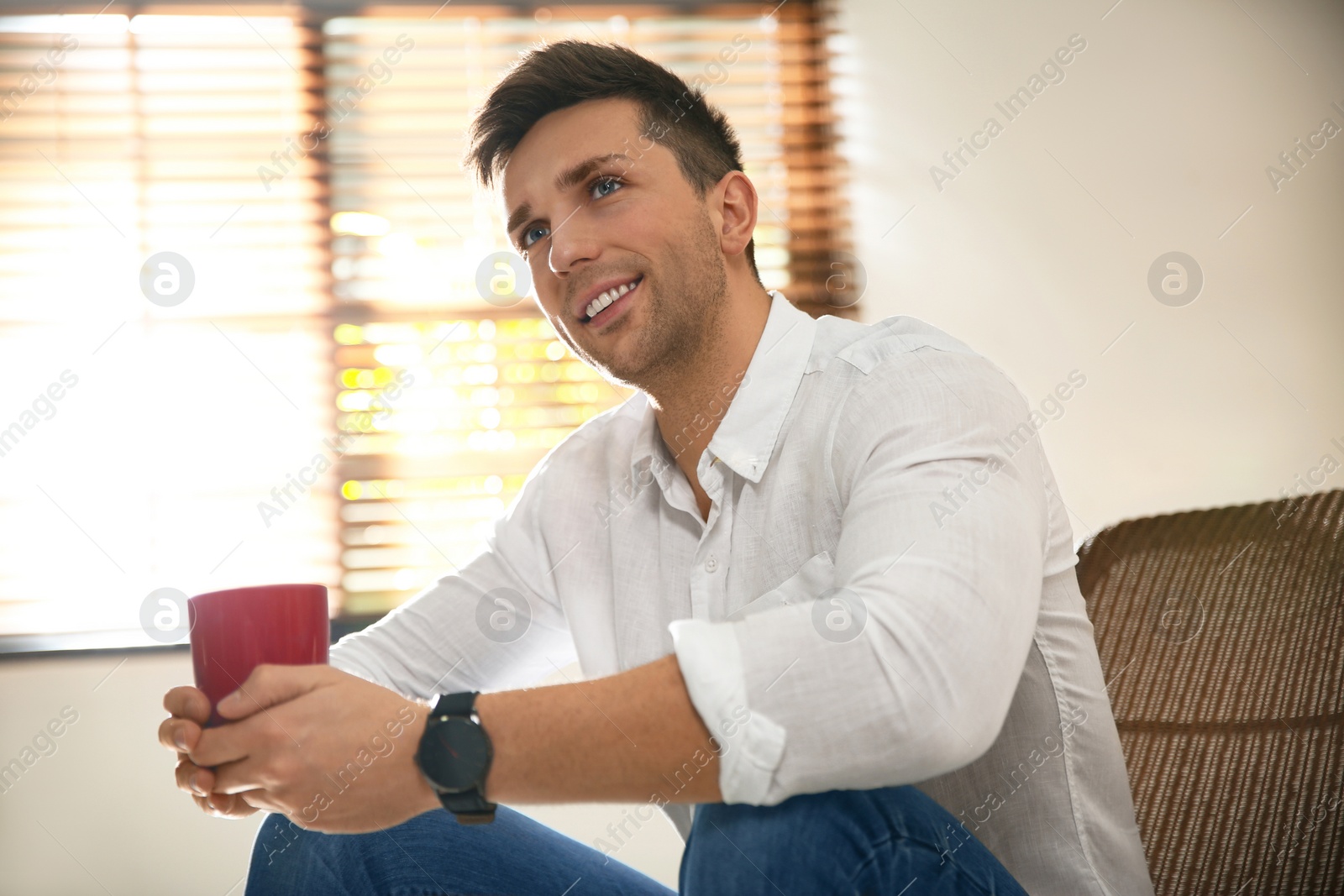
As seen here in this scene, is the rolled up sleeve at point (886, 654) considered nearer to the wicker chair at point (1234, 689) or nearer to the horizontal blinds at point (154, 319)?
the wicker chair at point (1234, 689)

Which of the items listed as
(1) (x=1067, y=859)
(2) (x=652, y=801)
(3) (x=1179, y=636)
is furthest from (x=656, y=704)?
(3) (x=1179, y=636)

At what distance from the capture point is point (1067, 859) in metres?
0.79

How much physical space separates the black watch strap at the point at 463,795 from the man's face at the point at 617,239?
1.68ft

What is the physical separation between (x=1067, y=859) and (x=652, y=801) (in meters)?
0.39

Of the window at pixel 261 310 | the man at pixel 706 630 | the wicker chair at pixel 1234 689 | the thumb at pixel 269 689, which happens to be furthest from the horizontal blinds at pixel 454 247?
the thumb at pixel 269 689

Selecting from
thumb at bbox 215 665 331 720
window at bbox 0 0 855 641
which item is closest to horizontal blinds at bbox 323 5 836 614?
window at bbox 0 0 855 641

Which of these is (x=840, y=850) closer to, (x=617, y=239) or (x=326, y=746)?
(x=326, y=746)

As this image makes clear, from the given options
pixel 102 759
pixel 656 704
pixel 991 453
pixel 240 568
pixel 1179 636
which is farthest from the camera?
pixel 240 568

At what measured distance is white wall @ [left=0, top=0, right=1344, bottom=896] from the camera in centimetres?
189

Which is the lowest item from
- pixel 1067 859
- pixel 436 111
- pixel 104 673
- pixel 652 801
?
pixel 1067 859

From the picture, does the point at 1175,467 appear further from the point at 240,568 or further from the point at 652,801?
the point at 240,568

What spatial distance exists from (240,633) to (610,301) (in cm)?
55

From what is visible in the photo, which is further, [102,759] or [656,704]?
[102,759]

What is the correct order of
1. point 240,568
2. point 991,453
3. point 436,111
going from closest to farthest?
point 991,453 → point 240,568 → point 436,111
